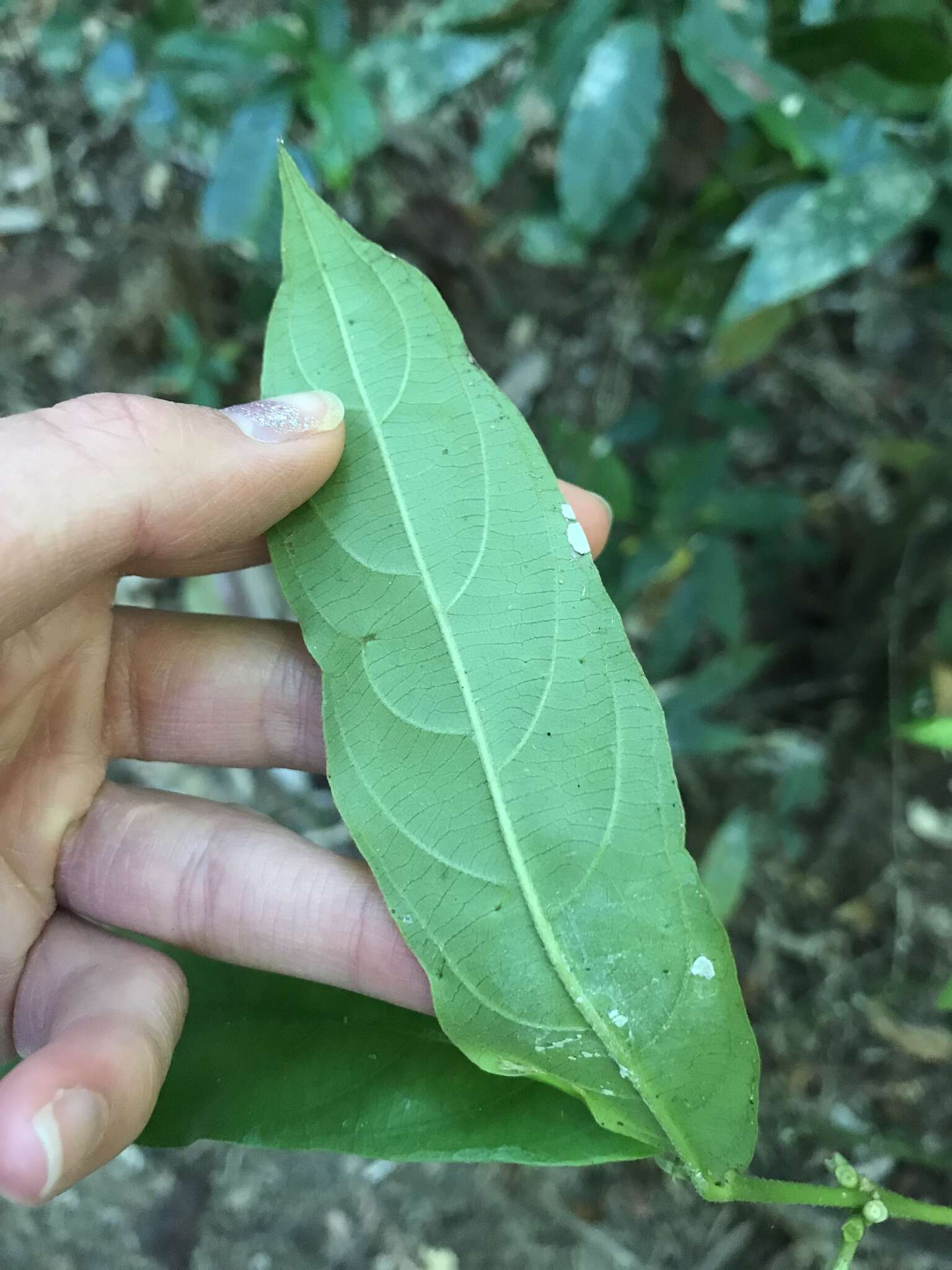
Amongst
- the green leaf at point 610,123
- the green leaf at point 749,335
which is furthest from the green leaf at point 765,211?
the green leaf at point 749,335

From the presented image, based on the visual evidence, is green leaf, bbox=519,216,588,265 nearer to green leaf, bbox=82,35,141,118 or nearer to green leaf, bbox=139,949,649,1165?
green leaf, bbox=82,35,141,118

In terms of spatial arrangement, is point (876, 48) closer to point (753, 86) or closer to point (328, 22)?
point (753, 86)

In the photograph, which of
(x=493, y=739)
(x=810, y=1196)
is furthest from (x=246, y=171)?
(x=810, y=1196)

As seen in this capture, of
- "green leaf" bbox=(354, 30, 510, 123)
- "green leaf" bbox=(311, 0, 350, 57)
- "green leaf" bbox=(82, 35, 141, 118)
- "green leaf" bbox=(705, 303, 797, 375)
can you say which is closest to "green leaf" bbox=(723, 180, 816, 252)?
"green leaf" bbox=(705, 303, 797, 375)

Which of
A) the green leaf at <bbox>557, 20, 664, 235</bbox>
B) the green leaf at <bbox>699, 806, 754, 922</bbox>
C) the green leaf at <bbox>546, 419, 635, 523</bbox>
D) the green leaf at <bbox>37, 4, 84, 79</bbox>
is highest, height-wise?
the green leaf at <bbox>37, 4, 84, 79</bbox>

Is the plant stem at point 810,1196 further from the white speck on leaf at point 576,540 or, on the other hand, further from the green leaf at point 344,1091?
the white speck on leaf at point 576,540

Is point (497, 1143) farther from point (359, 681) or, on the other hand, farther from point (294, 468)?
point (294, 468)
